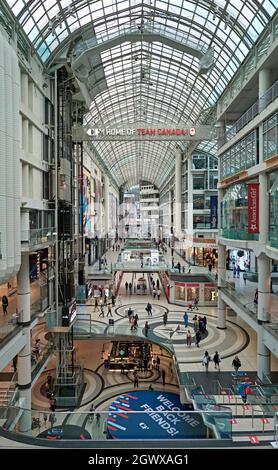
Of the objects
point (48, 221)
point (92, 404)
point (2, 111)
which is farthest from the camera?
point (48, 221)

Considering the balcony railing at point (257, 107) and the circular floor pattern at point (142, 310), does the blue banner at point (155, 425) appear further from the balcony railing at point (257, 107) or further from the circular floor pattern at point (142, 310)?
the circular floor pattern at point (142, 310)

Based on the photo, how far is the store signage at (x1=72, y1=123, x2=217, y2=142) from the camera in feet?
84.2

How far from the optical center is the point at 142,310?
30828mm

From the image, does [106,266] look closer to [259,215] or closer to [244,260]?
[244,260]

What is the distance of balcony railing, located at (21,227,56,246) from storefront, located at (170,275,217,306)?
15188 millimetres

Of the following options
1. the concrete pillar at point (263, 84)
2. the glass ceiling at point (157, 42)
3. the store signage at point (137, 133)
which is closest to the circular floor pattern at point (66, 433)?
the concrete pillar at point (263, 84)

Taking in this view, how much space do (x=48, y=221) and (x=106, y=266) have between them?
15.6 m

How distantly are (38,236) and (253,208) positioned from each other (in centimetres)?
1080

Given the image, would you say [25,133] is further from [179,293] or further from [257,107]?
[179,293]

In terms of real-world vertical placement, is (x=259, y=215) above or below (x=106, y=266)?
above

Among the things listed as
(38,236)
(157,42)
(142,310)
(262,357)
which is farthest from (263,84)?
(142,310)
